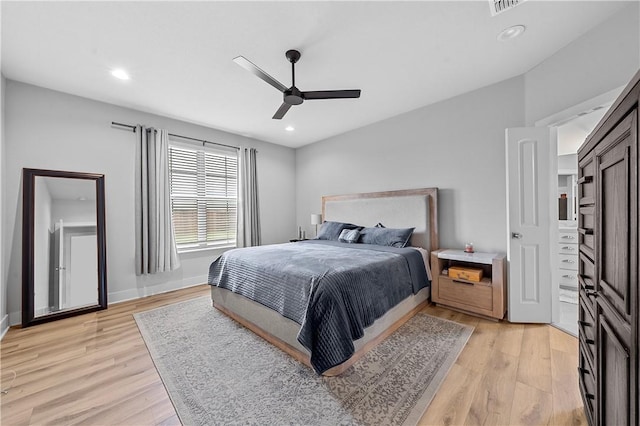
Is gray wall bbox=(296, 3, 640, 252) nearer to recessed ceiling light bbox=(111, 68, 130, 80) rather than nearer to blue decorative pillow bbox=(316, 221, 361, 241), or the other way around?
blue decorative pillow bbox=(316, 221, 361, 241)

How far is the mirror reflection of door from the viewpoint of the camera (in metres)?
2.96

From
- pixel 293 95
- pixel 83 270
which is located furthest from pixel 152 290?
pixel 293 95

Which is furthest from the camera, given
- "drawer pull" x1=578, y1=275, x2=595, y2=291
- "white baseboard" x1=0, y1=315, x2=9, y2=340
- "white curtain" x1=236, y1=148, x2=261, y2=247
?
"white curtain" x1=236, y1=148, x2=261, y2=247

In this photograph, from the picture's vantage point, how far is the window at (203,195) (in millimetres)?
4199

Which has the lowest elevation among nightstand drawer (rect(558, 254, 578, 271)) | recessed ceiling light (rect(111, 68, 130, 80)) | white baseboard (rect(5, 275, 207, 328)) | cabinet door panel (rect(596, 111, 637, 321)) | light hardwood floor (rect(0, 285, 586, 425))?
light hardwood floor (rect(0, 285, 586, 425))

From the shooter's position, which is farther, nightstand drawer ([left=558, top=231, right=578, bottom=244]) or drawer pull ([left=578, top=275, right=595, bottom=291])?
nightstand drawer ([left=558, top=231, right=578, bottom=244])

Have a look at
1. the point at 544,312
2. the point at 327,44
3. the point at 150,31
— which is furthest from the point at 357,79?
the point at 544,312

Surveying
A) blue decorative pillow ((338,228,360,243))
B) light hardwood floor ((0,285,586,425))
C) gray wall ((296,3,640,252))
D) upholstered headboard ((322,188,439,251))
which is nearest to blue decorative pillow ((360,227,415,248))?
blue decorative pillow ((338,228,360,243))

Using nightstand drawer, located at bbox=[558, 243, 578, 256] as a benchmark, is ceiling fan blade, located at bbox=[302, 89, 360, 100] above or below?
above

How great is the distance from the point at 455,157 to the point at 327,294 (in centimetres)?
269

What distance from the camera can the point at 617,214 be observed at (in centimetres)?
94

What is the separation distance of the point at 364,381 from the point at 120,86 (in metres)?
3.96

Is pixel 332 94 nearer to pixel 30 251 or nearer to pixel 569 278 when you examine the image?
pixel 30 251

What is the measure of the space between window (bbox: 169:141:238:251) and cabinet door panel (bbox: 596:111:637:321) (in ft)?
15.2
